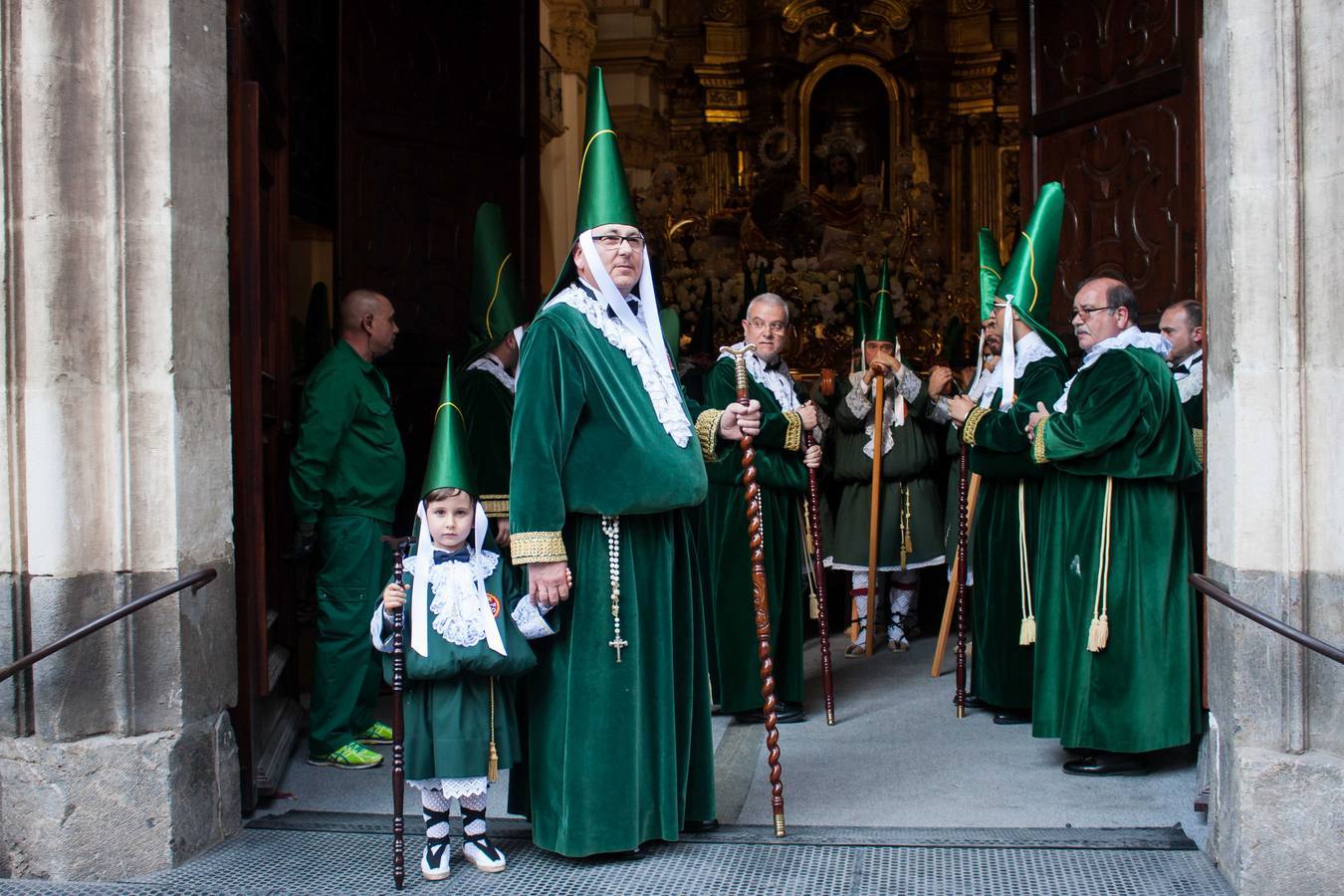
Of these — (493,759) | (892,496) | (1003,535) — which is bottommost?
(493,759)

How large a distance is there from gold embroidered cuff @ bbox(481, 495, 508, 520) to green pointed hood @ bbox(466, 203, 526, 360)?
2.81ft

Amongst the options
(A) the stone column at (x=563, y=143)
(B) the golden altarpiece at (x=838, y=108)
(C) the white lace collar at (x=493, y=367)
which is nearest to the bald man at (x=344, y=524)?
(C) the white lace collar at (x=493, y=367)

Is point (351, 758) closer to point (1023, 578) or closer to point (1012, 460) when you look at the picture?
point (1023, 578)

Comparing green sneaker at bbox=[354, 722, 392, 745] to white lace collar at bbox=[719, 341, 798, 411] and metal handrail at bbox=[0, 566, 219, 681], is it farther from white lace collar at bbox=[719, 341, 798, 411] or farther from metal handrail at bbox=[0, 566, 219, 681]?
white lace collar at bbox=[719, 341, 798, 411]

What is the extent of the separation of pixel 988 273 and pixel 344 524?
9.91ft

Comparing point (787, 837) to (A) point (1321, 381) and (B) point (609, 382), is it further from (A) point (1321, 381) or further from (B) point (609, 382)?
(A) point (1321, 381)

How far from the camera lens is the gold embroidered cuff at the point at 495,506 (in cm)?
538

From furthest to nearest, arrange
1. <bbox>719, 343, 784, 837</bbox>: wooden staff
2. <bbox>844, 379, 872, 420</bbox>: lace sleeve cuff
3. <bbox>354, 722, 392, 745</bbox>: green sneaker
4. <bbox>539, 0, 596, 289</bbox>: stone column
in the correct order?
1. <bbox>539, 0, 596, 289</bbox>: stone column
2. <bbox>844, 379, 872, 420</bbox>: lace sleeve cuff
3. <bbox>354, 722, 392, 745</bbox>: green sneaker
4. <bbox>719, 343, 784, 837</bbox>: wooden staff

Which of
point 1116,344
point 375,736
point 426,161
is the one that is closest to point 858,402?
point 426,161

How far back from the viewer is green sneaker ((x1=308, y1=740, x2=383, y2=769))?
211 inches

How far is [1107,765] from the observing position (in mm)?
5199

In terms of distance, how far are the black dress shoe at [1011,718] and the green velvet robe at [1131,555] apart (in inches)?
34.5

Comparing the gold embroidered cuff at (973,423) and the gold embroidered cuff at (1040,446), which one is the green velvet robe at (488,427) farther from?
the gold embroidered cuff at (1040,446)

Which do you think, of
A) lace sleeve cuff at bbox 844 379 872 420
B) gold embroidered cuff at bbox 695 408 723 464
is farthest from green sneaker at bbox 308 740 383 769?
lace sleeve cuff at bbox 844 379 872 420
